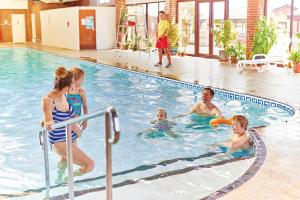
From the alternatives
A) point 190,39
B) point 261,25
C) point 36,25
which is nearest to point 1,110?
point 261,25

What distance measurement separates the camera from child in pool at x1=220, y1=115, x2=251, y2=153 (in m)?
5.14

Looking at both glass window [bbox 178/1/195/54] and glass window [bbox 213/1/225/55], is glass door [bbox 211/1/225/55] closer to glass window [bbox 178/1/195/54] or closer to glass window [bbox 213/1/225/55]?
glass window [bbox 213/1/225/55]

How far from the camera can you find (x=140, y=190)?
12.8 ft

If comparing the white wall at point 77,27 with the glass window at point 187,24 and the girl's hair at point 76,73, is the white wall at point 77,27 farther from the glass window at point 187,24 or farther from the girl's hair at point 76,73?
the girl's hair at point 76,73

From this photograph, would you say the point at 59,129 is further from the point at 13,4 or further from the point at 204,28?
the point at 13,4

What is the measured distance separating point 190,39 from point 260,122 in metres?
10.5

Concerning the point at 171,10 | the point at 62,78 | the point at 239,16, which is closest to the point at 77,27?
the point at 171,10

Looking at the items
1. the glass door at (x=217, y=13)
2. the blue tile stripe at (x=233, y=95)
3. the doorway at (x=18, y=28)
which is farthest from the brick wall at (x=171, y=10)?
the doorway at (x=18, y=28)

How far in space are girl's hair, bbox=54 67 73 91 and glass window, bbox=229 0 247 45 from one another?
11.4 m

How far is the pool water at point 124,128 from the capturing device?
4895mm

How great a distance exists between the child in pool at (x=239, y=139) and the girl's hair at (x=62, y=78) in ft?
7.41

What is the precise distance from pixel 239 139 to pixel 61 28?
19931mm

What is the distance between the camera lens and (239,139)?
5.19 metres

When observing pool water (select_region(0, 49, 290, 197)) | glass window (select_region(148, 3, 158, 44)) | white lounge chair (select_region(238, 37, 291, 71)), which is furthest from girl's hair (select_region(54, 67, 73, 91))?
glass window (select_region(148, 3, 158, 44))
